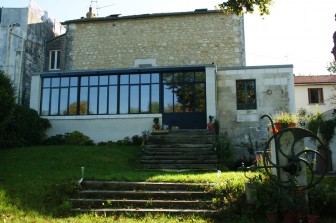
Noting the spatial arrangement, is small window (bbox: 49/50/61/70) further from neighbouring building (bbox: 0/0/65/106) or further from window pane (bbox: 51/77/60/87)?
window pane (bbox: 51/77/60/87)

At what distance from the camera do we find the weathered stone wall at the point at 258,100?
17.2m

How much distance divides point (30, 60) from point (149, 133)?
36.4 ft

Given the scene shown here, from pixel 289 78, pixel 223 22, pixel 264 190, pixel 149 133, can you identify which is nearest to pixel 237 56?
pixel 223 22

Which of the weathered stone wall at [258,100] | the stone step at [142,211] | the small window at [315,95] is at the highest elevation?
the small window at [315,95]

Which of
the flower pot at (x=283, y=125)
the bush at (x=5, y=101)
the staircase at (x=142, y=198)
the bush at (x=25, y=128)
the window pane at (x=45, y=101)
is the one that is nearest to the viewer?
the staircase at (x=142, y=198)

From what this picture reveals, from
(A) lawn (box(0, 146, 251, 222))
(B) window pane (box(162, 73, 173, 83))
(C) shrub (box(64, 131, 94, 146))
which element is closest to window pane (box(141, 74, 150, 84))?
(B) window pane (box(162, 73, 173, 83))

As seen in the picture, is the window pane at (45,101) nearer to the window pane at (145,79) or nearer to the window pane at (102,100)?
the window pane at (102,100)

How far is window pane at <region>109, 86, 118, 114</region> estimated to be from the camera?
18161 millimetres

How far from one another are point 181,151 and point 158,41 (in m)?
10.6

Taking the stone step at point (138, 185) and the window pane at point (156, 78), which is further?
the window pane at point (156, 78)

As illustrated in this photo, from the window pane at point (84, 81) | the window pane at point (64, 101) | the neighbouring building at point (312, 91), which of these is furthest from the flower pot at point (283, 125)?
the neighbouring building at point (312, 91)

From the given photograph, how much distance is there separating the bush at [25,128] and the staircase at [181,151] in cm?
625

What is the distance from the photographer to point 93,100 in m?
18.5

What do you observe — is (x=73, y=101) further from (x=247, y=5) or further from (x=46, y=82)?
(x=247, y=5)
